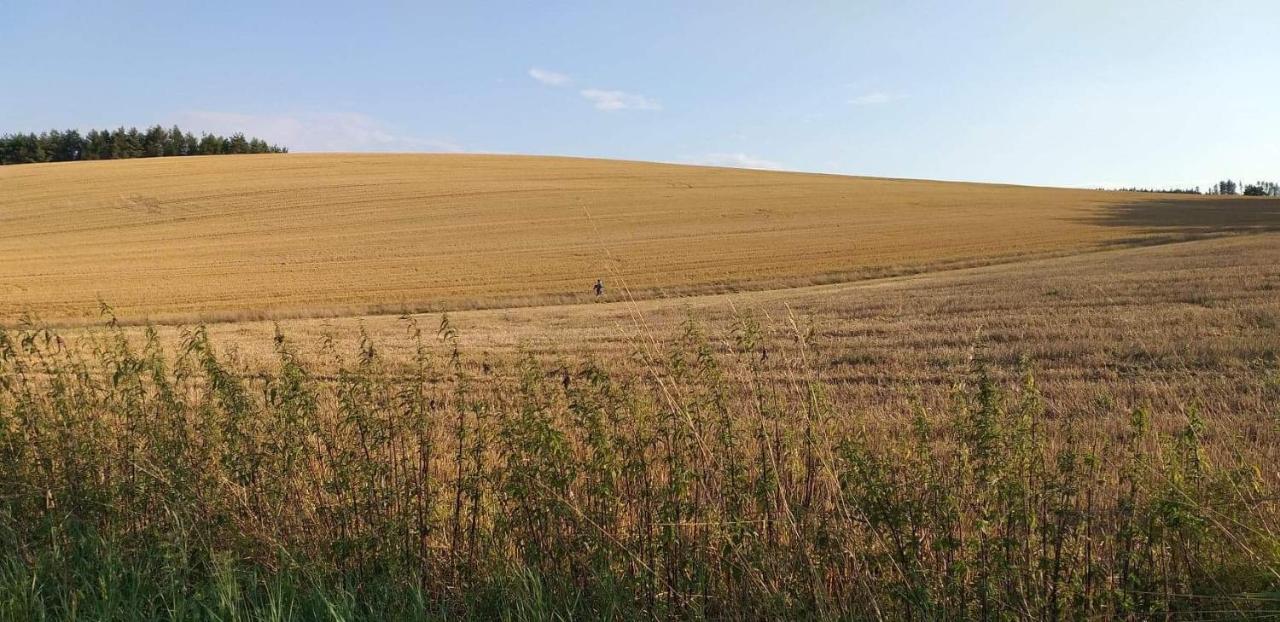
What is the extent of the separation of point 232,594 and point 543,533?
57.3 inches

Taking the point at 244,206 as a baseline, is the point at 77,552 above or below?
below

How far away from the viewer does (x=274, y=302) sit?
100ft

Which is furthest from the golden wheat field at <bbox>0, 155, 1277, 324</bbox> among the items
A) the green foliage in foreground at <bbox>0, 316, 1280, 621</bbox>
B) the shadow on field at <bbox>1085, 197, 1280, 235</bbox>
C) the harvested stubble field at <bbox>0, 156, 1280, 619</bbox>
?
the green foliage in foreground at <bbox>0, 316, 1280, 621</bbox>

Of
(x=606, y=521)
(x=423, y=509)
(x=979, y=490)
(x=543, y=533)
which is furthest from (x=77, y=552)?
(x=979, y=490)

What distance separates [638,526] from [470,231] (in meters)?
47.8

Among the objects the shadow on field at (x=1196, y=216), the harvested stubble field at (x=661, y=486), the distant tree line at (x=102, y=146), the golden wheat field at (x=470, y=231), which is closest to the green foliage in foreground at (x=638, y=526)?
the harvested stubble field at (x=661, y=486)

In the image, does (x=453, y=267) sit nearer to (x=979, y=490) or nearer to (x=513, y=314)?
(x=513, y=314)

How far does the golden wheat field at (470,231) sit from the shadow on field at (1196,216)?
0.93 ft

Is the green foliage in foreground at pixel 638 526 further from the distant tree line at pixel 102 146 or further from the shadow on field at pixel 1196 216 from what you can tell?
the distant tree line at pixel 102 146

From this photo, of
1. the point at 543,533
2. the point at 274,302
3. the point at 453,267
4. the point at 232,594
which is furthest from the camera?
the point at 453,267

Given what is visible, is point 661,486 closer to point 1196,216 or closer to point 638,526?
point 638,526

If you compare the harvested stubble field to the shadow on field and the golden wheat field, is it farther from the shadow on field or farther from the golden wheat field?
the shadow on field

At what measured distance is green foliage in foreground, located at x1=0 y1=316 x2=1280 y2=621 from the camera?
136 inches

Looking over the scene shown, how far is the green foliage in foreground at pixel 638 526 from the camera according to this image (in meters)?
3.46
